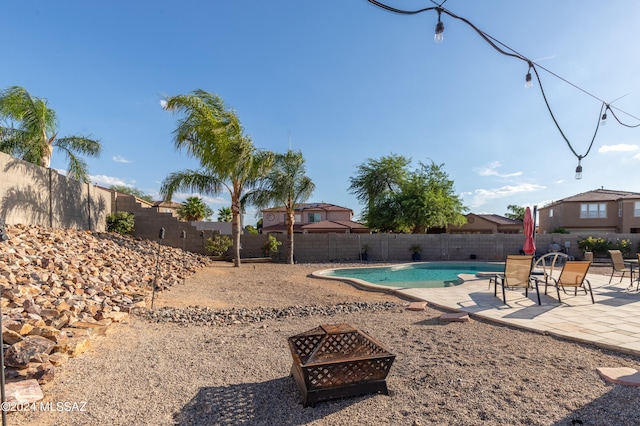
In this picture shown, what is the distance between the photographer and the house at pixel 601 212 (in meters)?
27.9

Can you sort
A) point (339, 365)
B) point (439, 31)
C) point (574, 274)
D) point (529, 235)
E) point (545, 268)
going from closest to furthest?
point (339, 365), point (439, 31), point (574, 274), point (545, 268), point (529, 235)

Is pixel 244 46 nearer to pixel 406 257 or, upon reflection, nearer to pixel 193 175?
pixel 193 175

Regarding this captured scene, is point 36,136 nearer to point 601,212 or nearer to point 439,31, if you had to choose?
point 439,31

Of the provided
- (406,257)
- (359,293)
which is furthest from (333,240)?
(359,293)

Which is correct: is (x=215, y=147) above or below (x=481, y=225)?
above

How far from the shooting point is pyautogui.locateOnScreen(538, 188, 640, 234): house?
27.9 metres

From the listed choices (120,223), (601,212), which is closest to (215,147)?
(120,223)

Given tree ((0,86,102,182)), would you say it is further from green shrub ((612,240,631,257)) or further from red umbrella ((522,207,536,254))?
green shrub ((612,240,631,257))

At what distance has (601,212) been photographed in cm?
2953

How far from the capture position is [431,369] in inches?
134

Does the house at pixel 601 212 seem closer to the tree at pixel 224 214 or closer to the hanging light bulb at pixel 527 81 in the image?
the hanging light bulb at pixel 527 81

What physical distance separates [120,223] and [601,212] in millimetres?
36367

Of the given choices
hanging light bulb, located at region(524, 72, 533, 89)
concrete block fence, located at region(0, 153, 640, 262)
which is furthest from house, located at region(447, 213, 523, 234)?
hanging light bulb, located at region(524, 72, 533, 89)

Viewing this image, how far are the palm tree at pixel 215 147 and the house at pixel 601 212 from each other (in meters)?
29.4
